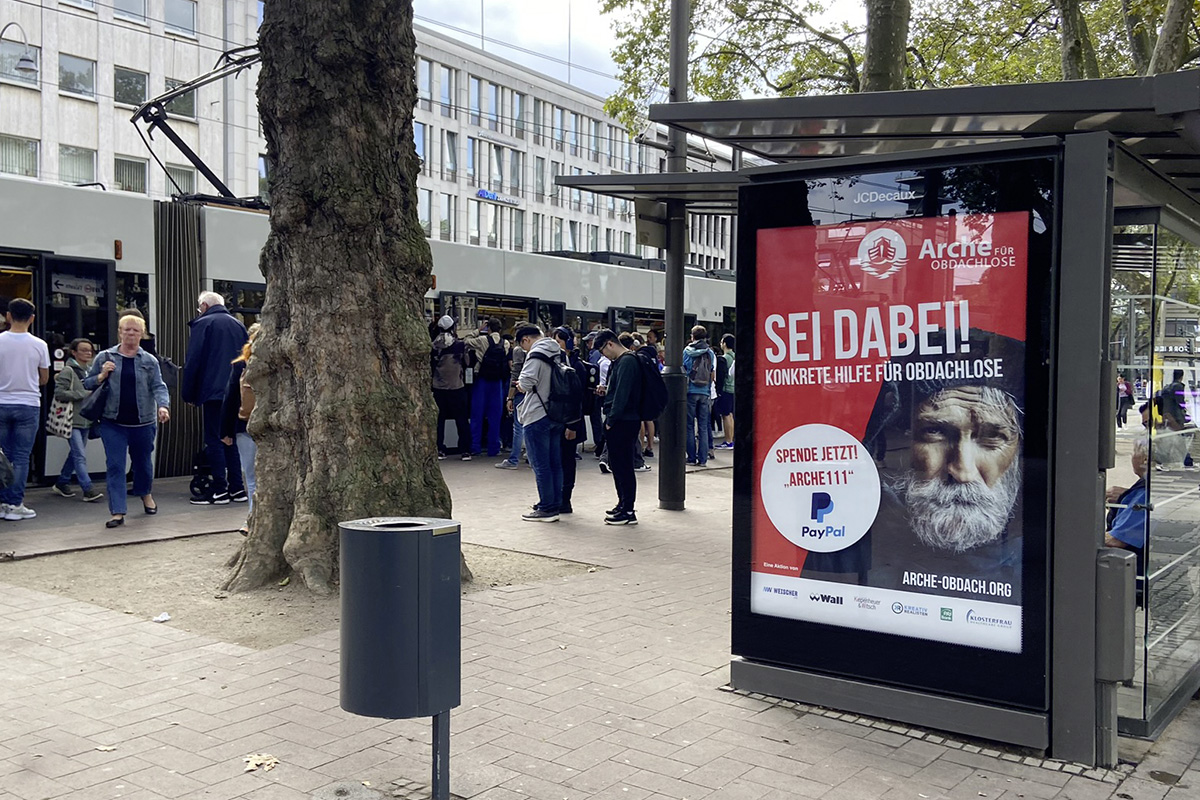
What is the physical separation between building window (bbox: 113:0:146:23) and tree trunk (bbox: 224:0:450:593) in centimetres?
3824

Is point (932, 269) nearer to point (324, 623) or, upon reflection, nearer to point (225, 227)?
point (324, 623)

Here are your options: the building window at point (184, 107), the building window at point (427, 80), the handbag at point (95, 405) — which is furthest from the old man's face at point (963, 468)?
the building window at point (427, 80)

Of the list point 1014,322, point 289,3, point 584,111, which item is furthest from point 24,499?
point 584,111

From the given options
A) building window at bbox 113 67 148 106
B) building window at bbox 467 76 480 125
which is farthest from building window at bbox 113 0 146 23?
building window at bbox 467 76 480 125

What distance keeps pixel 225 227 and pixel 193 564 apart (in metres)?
5.43

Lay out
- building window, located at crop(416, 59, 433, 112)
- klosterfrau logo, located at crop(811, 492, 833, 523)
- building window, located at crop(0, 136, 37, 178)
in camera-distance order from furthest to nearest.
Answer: building window, located at crop(416, 59, 433, 112), building window, located at crop(0, 136, 37, 178), klosterfrau logo, located at crop(811, 492, 833, 523)

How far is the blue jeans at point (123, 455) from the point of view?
9.23 m

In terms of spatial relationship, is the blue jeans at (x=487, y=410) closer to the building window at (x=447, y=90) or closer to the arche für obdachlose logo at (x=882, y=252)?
the arche für obdachlose logo at (x=882, y=252)

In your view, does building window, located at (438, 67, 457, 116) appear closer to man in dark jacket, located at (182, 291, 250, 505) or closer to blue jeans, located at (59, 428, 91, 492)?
man in dark jacket, located at (182, 291, 250, 505)

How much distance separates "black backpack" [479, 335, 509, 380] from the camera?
597 inches

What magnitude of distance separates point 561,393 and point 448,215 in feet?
191

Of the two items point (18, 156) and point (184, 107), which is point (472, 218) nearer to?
point (184, 107)

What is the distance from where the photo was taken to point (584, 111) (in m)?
77.8

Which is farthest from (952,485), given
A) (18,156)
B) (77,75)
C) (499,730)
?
(77,75)
